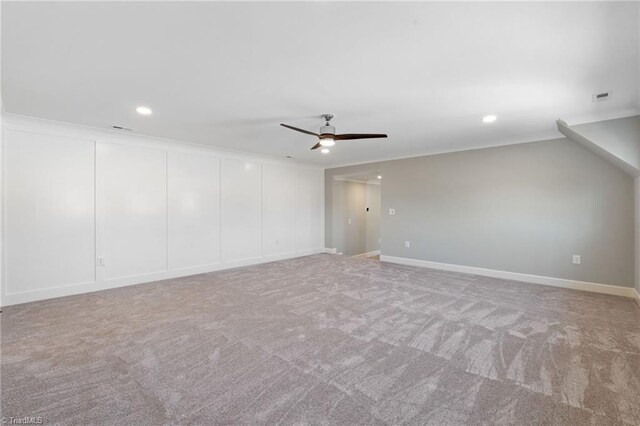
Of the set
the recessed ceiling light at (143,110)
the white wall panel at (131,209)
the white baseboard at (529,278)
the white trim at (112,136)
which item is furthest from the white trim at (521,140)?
the recessed ceiling light at (143,110)

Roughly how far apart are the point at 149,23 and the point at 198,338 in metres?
2.58

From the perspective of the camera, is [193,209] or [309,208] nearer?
[193,209]

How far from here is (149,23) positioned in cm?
178

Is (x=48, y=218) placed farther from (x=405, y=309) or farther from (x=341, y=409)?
(x=405, y=309)

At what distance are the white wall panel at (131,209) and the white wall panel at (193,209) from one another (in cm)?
17

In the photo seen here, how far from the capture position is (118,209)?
4.37m

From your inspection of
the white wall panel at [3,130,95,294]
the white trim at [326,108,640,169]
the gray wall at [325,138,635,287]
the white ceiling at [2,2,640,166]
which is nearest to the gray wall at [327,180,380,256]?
the white trim at [326,108,640,169]

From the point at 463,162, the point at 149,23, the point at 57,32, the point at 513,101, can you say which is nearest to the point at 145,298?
the point at 57,32

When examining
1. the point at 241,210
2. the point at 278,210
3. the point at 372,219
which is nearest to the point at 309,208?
the point at 278,210

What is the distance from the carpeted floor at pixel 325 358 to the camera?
1696mm

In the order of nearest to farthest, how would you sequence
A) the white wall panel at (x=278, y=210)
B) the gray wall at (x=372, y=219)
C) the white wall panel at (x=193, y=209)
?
the white wall panel at (x=193, y=209), the white wall panel at (x=278, y=210), the gray wall at (x=372, y=219)

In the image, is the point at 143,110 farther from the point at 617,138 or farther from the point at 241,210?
the point at 617,138

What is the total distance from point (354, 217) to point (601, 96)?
18.9ft

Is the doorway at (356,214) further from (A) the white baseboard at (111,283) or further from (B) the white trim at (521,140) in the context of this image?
(A) the white baseboard at (111,283)
